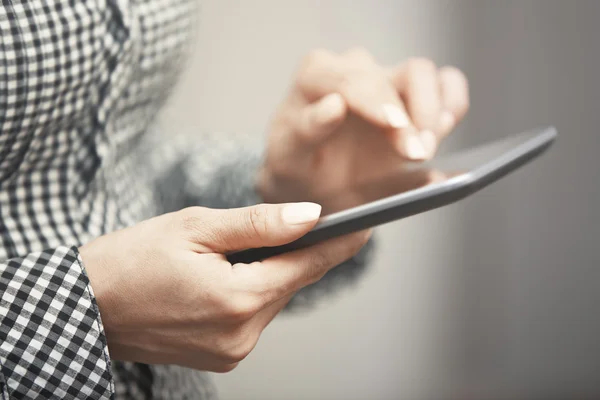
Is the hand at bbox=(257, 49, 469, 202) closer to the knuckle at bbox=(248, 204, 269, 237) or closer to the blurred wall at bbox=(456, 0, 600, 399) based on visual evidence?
the knuckle at bbox=(248, 204, 269, 237)

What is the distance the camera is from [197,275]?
0.30m

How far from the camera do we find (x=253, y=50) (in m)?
1.03

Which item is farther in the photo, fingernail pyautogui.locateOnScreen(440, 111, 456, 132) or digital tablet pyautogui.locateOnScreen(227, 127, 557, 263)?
fingernail pyautogui.locateOnScreen(440, 111, 456, 132)

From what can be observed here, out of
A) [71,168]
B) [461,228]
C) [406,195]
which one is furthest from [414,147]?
[461,228]

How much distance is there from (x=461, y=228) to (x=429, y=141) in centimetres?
78

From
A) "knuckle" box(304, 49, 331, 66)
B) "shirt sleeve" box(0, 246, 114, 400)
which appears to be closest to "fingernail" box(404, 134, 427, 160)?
"knuckle" box(304, 49, 331, 66)

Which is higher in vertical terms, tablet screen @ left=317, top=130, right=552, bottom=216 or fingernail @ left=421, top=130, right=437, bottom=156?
fingernail @ left=421, top=130, right=437, bottom=156

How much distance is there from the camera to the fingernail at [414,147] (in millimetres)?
400

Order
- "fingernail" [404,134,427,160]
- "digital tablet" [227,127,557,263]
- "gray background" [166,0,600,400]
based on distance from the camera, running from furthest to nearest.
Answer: "gray background" [166,0,600,400] → "fingernail" [404,134,427,160] → "digital tablet" [227,127,557,263]

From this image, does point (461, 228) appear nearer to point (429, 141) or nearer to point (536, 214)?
Answer: point (536, 214)

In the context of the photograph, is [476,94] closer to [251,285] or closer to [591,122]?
[591,122]

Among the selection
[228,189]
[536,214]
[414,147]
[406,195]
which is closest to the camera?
[406,195]

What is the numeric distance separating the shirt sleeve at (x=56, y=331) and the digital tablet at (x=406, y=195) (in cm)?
8

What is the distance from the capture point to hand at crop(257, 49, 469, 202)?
422 millimetres
